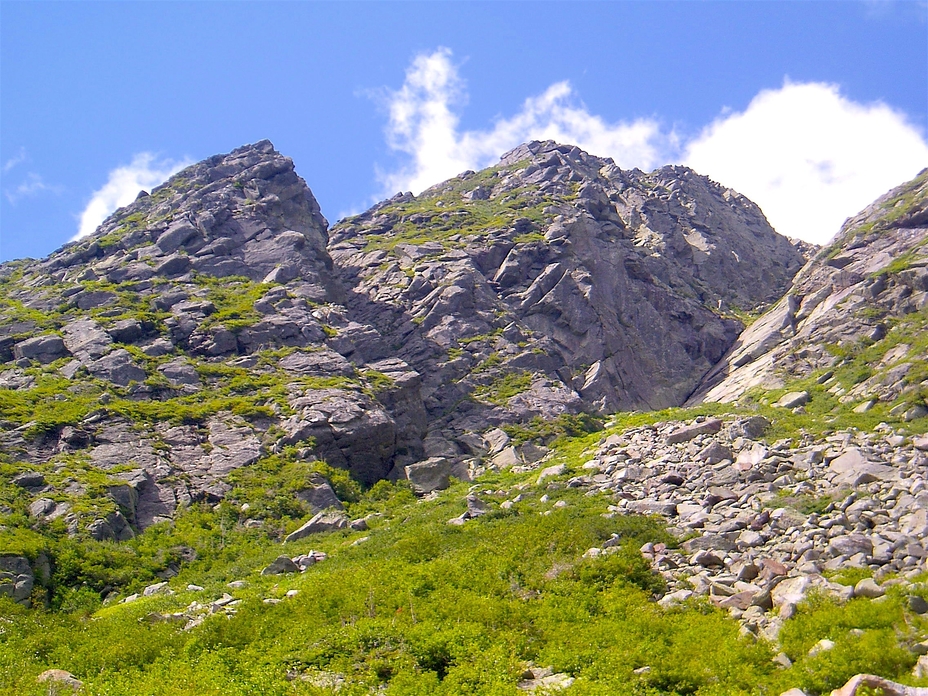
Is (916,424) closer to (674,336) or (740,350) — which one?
(740,350)

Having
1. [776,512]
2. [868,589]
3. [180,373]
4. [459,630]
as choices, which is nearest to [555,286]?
[180,373]

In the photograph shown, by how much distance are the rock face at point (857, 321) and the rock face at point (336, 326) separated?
6.45 m

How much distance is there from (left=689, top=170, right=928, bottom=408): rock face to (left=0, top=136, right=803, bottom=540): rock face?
21.2 feet

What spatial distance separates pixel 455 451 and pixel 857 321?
2279 centimetres

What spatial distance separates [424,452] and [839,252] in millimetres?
35623

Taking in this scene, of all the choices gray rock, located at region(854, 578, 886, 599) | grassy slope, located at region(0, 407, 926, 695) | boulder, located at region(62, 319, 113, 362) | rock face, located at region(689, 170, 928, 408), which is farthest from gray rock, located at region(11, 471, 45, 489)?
rock face, located at region(689, 170, 928, 408)

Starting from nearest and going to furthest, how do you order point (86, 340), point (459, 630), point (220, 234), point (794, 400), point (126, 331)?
point (459, 630) < point (794, 400) < point (86, 340) < point (126, 331) < point (220, 234)

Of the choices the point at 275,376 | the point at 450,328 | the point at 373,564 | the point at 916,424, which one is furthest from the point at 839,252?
the point at 373,564

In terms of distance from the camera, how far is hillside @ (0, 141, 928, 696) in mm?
15336

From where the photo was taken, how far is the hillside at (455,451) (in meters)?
15.3

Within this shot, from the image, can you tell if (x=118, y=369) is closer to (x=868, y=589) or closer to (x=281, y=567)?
(x=281, y=567)

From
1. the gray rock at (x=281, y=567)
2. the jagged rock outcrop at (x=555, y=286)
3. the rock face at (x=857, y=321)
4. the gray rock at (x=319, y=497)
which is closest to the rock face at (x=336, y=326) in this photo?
the gray rock at (x=319, y=497)

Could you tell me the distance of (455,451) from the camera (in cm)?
4034

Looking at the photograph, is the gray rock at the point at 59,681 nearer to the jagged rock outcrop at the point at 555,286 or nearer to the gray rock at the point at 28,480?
the gray rock at the point at 28,480
